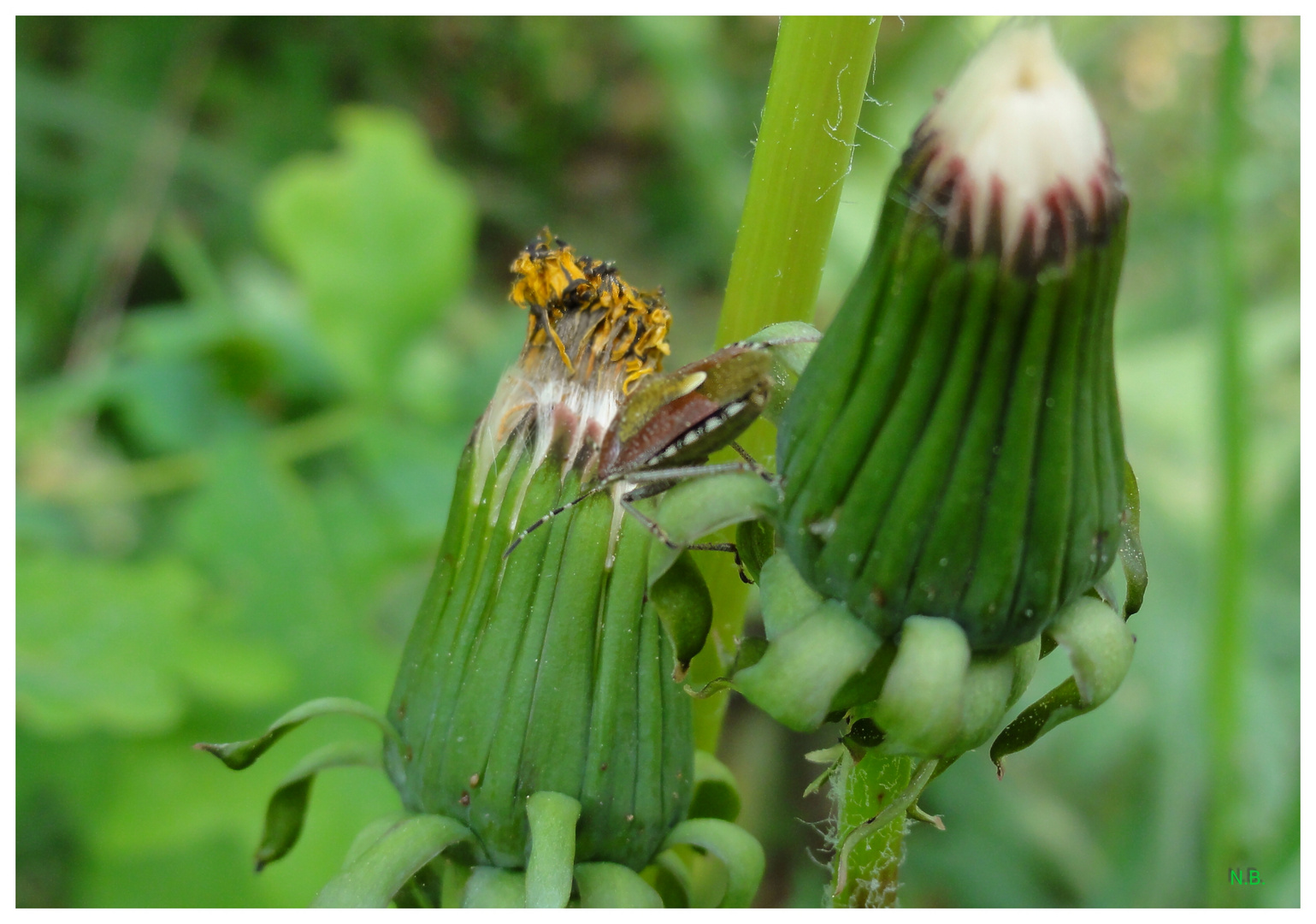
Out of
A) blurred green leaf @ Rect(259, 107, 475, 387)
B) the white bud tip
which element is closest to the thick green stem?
the white bud tip

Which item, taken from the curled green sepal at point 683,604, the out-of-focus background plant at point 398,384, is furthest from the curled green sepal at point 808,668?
the out-of-focus background plant at point 398,384

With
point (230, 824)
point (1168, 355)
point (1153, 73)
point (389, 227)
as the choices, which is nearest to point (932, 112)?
point (230, 824)

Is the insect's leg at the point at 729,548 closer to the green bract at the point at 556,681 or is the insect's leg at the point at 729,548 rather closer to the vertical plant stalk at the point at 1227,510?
the green bract at the point at 556,681

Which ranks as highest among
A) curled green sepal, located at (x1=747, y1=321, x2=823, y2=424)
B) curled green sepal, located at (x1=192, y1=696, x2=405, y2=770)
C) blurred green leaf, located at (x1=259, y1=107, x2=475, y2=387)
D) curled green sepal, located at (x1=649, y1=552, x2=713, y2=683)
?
blurred green leaf, located at (x1=259, y1=107, x2=475, y2=387)

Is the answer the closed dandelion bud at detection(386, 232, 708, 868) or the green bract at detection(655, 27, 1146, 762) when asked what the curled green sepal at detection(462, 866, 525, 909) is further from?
the green bract at detection(655, 27, 1146, 762)

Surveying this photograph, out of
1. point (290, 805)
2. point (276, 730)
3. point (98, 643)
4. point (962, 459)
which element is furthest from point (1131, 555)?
point (98, 643)

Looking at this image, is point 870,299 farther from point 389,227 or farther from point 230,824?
point 389,227

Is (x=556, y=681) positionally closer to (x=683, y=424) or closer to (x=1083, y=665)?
(x=683, y=424)
